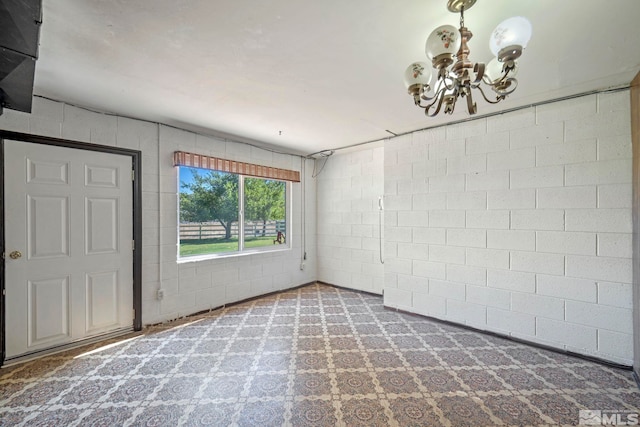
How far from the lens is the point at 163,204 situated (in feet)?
10.5

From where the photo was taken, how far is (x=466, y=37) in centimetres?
139

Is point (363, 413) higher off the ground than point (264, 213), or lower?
lower

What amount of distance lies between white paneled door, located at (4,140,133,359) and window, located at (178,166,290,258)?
0.67m

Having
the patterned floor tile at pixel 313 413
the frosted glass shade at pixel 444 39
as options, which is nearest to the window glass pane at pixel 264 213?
the patterned floor tile at pixel 313 413

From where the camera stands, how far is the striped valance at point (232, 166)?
10.6ft

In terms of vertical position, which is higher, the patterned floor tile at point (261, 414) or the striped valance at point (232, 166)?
the striped valance at point (232, 166)

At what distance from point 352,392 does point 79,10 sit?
2898mm

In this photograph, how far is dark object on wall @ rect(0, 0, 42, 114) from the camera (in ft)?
4.03

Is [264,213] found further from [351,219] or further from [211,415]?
[211,415]

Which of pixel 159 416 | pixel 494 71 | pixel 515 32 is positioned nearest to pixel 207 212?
pixel 159 416

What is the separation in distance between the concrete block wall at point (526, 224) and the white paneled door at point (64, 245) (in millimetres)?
3321

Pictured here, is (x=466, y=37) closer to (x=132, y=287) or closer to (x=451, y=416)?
(x=451, y=416)

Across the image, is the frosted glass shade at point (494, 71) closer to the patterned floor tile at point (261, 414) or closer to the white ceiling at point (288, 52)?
the white ceiling at point (288, 52)

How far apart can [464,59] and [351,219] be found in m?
3.37
